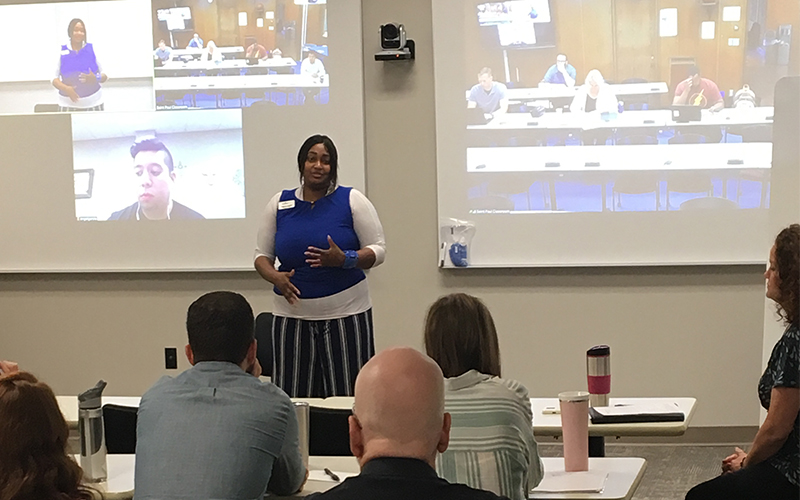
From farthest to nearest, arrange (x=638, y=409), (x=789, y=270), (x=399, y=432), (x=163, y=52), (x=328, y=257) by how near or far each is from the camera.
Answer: (x=163, y=52) < (x=328, y=257) < (x=638, y=409) < (x=789, y=270) < (x=399, y=432)

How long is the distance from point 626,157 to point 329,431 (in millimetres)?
2949

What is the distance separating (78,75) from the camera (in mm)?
5441

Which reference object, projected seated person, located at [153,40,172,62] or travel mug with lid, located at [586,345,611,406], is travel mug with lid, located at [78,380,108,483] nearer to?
travel mug with lid, located at [586,345,611,406]

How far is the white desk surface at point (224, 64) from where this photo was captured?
5285mm

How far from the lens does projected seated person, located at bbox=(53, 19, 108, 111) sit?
5.43m

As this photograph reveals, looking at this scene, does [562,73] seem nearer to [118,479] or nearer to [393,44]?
[393,44]

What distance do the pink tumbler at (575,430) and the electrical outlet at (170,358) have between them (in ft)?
11.6

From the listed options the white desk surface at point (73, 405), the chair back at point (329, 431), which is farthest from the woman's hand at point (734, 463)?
the white desk surface at point (73, 405)

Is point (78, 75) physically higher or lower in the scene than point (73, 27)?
lower

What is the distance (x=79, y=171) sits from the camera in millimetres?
5484

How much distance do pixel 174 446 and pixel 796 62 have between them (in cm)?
404

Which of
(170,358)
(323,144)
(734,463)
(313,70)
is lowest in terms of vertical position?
(170,358)

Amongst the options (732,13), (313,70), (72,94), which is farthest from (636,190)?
(72,94)

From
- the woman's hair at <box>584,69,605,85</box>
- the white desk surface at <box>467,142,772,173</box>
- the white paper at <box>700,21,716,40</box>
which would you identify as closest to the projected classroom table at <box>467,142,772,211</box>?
the white desk surface at <box>467,142,772,173</box>
